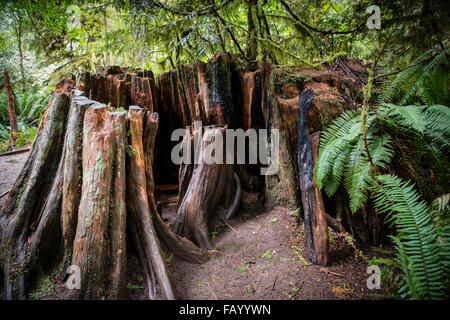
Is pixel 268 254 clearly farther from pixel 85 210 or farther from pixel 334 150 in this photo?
pixel 85 210

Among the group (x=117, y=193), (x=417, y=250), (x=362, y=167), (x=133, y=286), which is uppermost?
(x=362, y=167)

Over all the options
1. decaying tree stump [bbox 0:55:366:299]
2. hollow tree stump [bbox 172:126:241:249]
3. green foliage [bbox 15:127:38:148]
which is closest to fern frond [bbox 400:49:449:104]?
decaying tree stump [bbox 0:55:366:299]

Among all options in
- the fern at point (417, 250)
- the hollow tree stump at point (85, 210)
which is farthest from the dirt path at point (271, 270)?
the fern at point (417, 250)

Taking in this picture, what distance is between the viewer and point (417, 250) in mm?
1903

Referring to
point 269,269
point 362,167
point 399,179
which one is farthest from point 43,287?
point 399,179

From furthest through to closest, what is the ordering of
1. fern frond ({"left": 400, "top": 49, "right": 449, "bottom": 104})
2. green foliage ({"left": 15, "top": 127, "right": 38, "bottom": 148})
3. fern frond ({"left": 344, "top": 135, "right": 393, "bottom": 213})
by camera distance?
1. green foliage ({"left": 15, "top": 127, "right": 38, "bottom": 148})
2. fern frond ({"left": 400, "top": 49, "right": 449, "bottom": 104})
3. fern frond ({"left": 344, "top": 135, "right": 393, "bottom": 213})

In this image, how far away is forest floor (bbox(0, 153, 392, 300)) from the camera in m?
2.23

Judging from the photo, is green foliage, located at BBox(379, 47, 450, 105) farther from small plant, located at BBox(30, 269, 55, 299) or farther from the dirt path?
small plant, located at BBox(30, 269, 55, 299)

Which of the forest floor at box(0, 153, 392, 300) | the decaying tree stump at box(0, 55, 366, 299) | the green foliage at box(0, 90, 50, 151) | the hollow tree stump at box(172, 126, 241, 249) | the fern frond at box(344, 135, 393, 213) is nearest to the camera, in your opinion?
the decaying tree stump at box(0, 55, 366, 299)

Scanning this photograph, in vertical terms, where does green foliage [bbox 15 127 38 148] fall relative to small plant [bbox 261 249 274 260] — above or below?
→ above

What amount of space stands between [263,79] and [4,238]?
4.33 m

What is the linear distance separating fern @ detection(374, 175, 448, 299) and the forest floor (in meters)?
0.46

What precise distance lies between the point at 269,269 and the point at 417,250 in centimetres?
145

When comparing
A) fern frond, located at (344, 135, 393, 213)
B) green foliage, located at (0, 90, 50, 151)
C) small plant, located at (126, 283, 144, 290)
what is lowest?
small plant, located at (126, 283, 144, 290)
